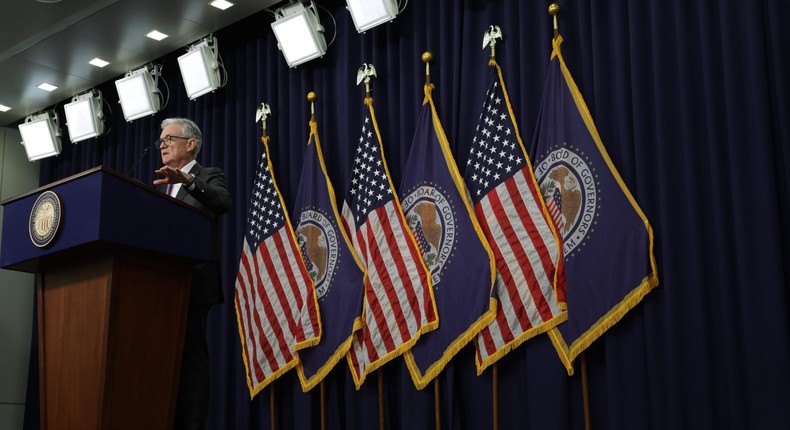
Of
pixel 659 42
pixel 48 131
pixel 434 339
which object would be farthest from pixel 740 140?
pixel 48 131

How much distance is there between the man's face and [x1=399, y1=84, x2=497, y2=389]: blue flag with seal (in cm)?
133

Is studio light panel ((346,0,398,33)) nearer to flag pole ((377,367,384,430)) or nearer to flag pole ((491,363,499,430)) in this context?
flag pole ((377,367,384,430))

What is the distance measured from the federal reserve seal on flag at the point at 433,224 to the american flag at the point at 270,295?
777 mm

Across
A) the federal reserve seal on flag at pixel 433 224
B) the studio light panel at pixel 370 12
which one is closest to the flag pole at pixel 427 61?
the studio light panel at pixel 370 12

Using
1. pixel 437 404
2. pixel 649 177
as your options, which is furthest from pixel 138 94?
pixel 649 177

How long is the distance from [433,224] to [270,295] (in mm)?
1230

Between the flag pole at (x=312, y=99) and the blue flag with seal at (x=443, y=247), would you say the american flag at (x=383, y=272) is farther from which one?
the flag pole at (x=312, y=99)

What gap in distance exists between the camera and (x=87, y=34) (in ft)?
21.3

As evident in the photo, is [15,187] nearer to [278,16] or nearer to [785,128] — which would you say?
[278,16]

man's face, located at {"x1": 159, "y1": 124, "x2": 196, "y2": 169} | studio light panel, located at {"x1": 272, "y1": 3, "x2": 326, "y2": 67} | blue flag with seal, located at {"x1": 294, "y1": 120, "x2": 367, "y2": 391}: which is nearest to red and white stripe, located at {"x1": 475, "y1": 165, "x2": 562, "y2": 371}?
blue flag with seal, located at {"x1": 294, "y1": 120, "x2": 367, "y2": 391}

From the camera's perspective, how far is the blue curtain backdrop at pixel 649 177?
13.2ft

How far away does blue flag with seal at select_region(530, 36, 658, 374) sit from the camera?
14.2ft

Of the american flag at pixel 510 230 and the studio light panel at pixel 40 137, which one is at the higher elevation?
the studio light panel at pixel 40 137

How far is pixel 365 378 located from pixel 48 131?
3884 mm
